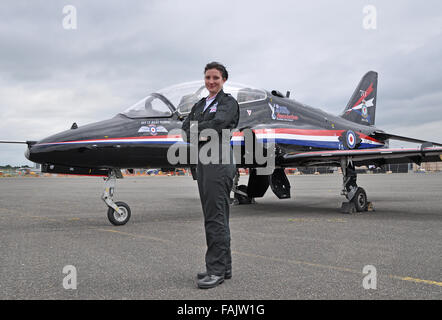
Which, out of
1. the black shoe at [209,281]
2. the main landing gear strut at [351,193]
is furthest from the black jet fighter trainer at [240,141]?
the black shoe at [209,281]

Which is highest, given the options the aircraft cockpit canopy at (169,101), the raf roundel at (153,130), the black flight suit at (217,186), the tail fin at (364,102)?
the tail fin at (364,102)

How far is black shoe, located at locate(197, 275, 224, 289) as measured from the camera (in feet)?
10.4

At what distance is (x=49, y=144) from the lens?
6.40 m

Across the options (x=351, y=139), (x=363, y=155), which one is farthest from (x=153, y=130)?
(x=351, y=139)

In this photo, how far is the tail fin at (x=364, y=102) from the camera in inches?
569

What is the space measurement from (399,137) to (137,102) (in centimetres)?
889

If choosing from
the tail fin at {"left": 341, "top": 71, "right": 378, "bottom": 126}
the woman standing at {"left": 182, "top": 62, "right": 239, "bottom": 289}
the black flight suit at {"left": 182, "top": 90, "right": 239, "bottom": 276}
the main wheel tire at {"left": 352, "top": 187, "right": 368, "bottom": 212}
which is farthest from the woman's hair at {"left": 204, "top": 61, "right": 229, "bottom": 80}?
the tail fin at {"left": 341, "top": 71, "right": 378, "bottom": 126}

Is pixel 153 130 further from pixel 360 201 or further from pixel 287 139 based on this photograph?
pixel 360 201

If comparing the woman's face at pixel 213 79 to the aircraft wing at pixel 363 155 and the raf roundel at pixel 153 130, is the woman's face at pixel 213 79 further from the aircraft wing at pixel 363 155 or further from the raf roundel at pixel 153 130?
the aircraft wing at pixel 363 155

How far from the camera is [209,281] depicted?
10.5ft

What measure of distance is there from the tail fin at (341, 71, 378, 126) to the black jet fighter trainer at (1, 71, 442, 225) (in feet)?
5.69

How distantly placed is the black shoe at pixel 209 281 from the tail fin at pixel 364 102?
12.3 meters

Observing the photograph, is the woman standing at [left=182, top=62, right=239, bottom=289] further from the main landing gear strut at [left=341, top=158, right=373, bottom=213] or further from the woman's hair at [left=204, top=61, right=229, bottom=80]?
the main landing gear strut at [left=341, top=158, right=373, bottom=213]

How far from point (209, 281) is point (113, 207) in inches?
162
